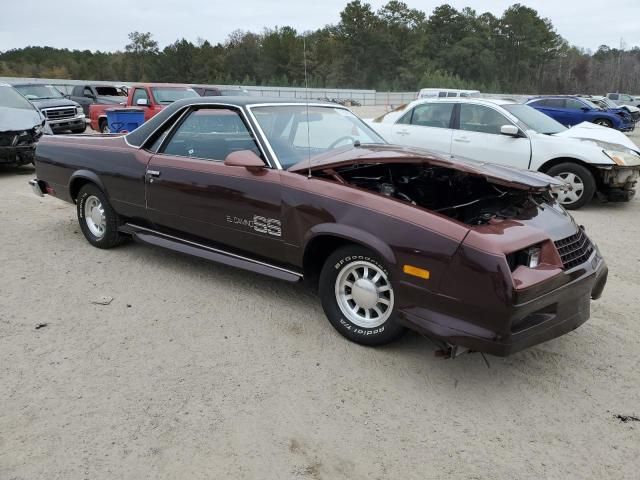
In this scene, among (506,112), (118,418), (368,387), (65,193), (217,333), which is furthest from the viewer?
(506,112)

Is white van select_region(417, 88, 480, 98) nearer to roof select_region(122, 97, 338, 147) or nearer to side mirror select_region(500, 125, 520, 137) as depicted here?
side mirror select_region(500, 125, 520, 137)

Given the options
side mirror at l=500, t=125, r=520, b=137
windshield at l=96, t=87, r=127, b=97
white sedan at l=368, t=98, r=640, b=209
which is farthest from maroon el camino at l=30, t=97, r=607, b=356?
windshield at l=96, t=87, r=127, b=97

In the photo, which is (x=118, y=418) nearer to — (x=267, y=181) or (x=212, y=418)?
(x=212, y=418)

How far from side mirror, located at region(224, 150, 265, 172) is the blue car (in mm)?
18344

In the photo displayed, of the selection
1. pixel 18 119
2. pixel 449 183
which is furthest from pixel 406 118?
pixel 18 119

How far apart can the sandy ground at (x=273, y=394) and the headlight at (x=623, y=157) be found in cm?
387

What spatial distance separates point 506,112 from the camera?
811cm

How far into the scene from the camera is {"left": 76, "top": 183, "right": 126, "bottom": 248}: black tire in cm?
528

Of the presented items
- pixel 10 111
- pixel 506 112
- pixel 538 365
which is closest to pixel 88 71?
pixel 10 111

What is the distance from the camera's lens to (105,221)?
5375 millimetres

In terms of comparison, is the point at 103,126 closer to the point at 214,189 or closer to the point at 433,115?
the point at 433,115

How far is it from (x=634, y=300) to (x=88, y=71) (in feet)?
240

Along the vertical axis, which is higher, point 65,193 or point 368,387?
point 65,193

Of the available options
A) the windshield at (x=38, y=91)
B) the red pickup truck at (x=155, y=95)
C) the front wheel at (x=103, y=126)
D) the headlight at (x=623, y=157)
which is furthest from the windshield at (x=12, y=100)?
the headlight at (x=623, y=157)
